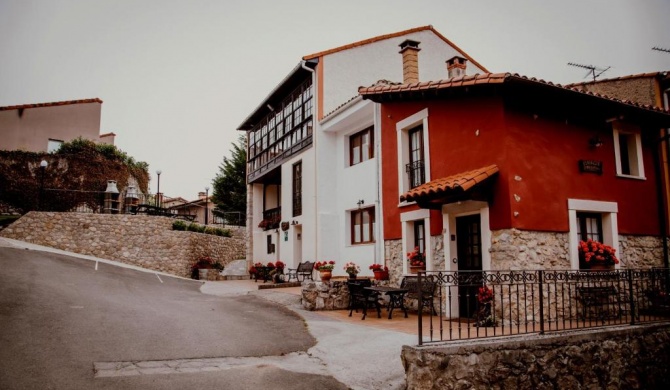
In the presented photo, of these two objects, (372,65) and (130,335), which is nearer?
(130,335)

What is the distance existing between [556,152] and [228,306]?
29.8ft

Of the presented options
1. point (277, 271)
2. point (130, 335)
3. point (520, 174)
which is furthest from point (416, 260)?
point (277, 271)

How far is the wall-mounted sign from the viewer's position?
33.8 feet

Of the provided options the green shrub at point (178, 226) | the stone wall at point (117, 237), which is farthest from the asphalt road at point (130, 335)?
the green shrub at point (178, 226)

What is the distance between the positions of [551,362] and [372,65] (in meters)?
13.8

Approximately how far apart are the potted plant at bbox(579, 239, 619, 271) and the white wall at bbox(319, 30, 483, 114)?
9.98 meters

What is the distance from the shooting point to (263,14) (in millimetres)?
24578

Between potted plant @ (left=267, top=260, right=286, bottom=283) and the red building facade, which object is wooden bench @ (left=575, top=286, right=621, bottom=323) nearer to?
the red building facade

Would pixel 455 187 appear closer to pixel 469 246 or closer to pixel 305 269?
pixel 469 246

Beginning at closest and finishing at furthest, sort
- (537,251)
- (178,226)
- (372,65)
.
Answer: (537,251) → (372,65) → (178,226)

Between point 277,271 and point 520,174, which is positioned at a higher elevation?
point 520,174

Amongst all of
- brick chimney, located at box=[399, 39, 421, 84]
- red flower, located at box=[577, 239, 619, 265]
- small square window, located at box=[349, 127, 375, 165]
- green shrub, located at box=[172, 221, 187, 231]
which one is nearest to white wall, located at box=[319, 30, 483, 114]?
small square window, located at box=[349, 127, 375, 165]

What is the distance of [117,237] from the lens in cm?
2103

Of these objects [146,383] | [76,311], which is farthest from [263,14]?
[146,383]
